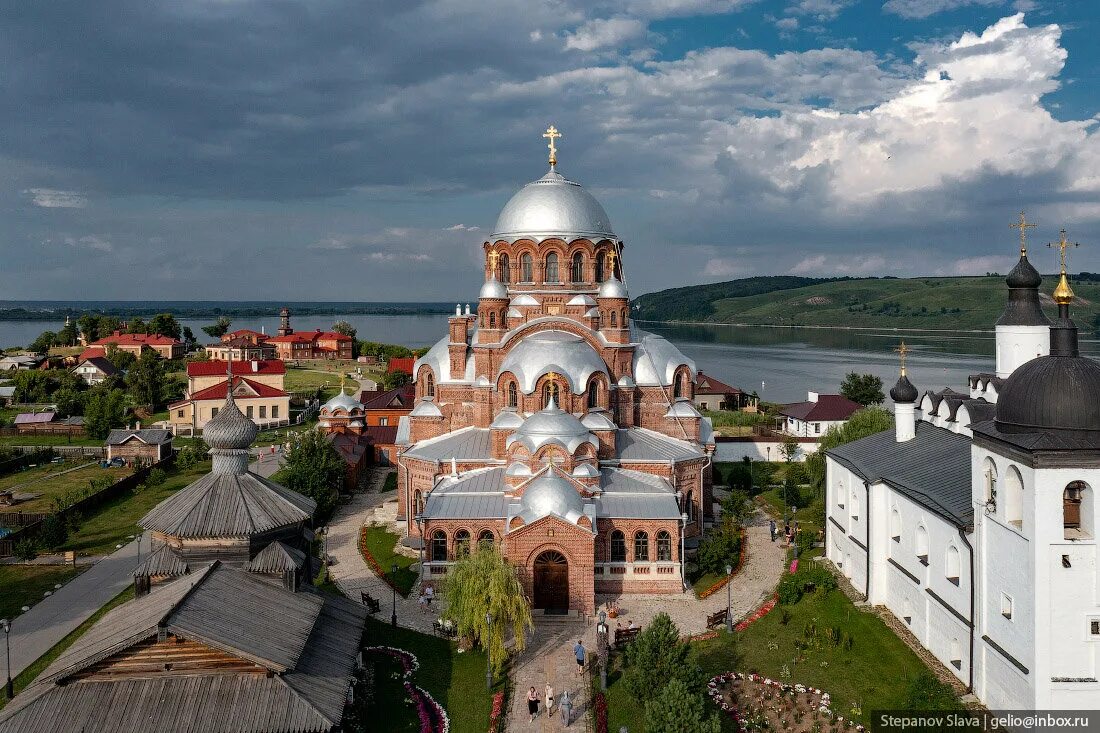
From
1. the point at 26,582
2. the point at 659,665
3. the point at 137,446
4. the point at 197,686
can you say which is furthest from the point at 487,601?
the point at 137,446

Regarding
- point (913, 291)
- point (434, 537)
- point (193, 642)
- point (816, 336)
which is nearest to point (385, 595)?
point (434, 537)

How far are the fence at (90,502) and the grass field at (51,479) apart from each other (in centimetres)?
97

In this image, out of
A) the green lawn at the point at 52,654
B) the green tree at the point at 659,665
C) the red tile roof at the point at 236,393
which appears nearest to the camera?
the green tree at the point at 659,665

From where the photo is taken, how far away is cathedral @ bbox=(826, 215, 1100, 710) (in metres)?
11.2

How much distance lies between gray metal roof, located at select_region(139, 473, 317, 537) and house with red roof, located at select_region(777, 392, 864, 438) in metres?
30.3

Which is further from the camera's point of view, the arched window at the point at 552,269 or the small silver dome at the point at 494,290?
the arched window at the point at 552,269

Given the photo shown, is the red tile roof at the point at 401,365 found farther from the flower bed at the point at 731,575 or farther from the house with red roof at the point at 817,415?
the flower bed at the point at 731,575

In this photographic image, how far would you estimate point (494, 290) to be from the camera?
24.7 metres

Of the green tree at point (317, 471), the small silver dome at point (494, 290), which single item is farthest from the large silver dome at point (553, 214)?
the green tree at point (317, 471)

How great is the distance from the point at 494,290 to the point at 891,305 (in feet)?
496

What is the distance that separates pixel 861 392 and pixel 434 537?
108 feet

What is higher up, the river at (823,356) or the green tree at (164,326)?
the green tree at (164,326)

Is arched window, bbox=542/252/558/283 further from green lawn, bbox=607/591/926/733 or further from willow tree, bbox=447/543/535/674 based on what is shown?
green lawn, bbox=607/591/926/733

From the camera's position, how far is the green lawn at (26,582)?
18266mm
